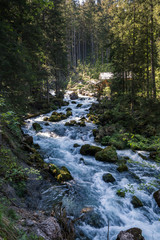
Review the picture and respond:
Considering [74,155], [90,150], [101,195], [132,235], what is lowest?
[101,195]

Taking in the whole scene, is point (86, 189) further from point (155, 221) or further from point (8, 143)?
point (8, 143)

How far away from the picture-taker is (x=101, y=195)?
693 centimetres

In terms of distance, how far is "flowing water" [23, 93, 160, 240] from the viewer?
208 inches

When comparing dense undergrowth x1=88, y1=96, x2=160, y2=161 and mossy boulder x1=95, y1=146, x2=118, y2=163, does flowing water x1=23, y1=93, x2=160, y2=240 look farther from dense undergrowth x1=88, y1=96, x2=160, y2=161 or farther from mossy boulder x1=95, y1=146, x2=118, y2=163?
dense undergrowth x1=88, y1=96, x2=160, y2=161

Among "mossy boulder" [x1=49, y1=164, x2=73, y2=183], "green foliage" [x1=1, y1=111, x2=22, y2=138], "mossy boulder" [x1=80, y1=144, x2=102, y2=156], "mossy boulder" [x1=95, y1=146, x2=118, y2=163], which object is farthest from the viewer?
"mossy boulder" [x1=80, y1=144, x2=102, y2=156]

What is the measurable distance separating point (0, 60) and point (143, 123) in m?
12.2

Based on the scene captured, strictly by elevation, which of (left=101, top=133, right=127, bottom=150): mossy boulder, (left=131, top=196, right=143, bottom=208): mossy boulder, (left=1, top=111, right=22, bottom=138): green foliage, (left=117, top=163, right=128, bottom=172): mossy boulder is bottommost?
(left=131, top=196, right=143, bottom=208): mossy boulder

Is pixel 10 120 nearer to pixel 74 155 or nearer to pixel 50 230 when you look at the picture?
pixel 50 230

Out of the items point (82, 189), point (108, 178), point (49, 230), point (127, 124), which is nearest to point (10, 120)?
point (49, 230)

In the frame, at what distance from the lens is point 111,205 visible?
20.8 ft

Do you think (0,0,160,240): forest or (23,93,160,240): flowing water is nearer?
(0,0,160,240): forest

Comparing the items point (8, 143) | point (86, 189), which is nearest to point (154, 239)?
point (86, 189)

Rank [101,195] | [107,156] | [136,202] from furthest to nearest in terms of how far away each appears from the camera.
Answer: [107,156] < [101,195] < [136,202]

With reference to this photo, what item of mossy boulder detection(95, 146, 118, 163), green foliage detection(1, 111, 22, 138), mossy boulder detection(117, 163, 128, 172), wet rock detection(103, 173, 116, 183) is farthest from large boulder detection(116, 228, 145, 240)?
mossy boulder detection(95, 146, 118, 163)
